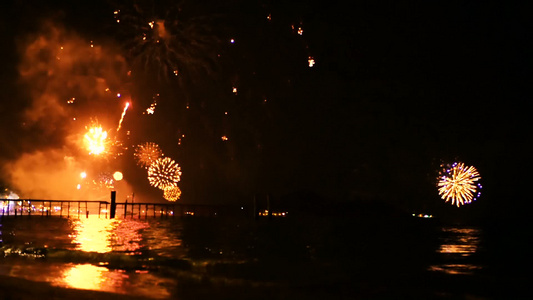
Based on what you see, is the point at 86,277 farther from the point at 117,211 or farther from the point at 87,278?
the point at 117,211

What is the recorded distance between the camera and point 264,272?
995cm

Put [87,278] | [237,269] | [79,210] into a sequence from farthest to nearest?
[79,210], [237,269], [87,278]

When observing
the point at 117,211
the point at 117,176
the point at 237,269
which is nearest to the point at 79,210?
the point at 117,211

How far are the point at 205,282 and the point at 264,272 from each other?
4.97ft

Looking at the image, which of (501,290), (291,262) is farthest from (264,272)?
(501,290)

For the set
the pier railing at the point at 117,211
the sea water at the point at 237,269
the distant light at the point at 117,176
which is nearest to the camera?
the sea water at the point at 237,269

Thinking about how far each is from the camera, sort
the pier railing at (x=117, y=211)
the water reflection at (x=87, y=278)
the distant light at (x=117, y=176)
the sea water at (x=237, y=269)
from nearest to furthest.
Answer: the water reflection at (x=87, y=278)
the sea water at (x=237, y=269)
the pier railing at (x=117, y=211)
the distant light at (x=117, y=176)

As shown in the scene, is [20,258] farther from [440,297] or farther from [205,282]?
[440,297]

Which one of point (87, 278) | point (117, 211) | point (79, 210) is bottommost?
point (87, 278)

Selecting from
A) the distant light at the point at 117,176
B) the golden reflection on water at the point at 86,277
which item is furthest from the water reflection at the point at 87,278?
the distant light at the point at 117,176

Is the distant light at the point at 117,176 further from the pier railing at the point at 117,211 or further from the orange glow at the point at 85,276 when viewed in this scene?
the orange glow at the point at 85,276

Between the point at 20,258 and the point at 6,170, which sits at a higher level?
the point at 6,170

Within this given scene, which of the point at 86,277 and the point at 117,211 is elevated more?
the point at 117,211

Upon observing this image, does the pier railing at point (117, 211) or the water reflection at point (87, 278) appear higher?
the pier railing at point (117, 211)
